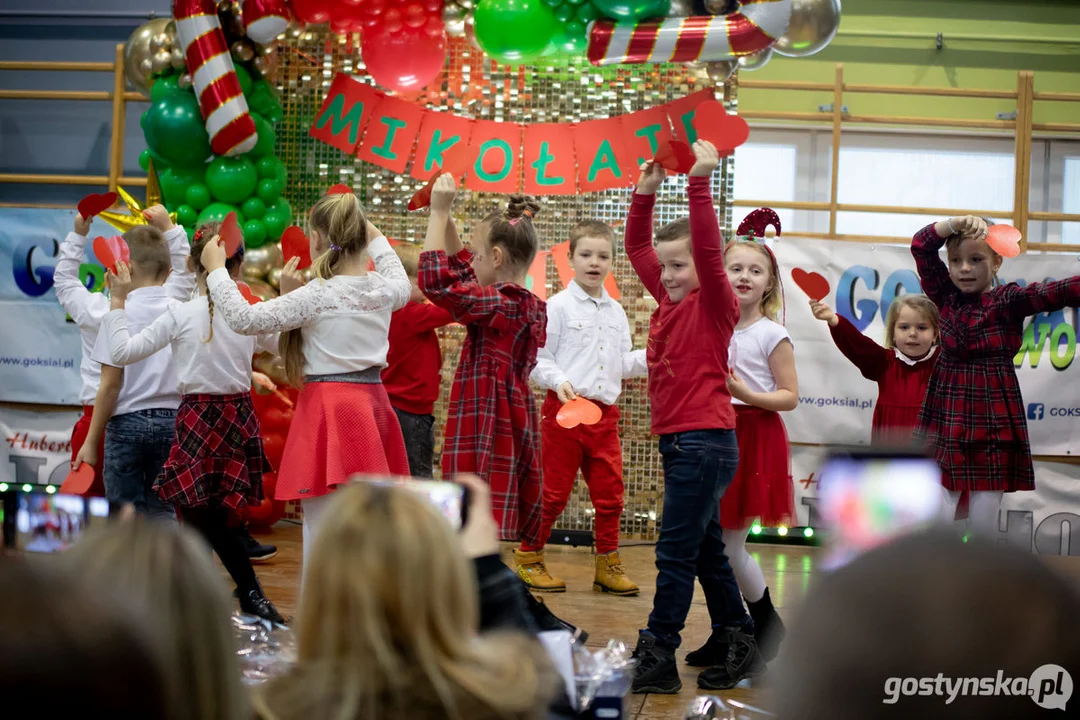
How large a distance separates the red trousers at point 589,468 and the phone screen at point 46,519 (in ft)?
8.51

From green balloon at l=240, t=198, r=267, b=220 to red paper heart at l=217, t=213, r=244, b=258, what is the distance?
149 cm

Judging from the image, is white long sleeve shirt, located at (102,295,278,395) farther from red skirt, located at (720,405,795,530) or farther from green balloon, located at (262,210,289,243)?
green balloon, located at (262,210,289,243)

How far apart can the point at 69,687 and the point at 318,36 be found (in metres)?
5.11

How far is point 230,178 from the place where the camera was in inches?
184

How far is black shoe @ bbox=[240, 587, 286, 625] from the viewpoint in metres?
3.16

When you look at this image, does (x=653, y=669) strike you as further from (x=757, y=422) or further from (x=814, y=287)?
(x=814, y=287)

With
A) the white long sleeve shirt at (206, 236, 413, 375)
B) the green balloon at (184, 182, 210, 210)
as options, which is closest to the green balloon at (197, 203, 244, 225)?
the green balloon at (184, 182, 210, 210)

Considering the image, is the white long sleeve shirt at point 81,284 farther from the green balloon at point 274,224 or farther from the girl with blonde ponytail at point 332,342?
the green balloon at point 274,224

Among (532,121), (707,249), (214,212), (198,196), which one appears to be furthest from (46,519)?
(532,121)

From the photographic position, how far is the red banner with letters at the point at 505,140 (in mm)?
5125

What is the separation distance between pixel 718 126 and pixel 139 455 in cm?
194

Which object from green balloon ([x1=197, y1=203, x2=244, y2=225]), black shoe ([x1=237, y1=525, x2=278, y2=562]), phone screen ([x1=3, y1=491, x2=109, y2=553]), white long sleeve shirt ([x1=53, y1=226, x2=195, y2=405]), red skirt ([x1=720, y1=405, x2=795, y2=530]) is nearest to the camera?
phone screen ([x1=3, y1=491, x2=109, y2=553])

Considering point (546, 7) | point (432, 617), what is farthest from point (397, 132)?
point (432, 617)

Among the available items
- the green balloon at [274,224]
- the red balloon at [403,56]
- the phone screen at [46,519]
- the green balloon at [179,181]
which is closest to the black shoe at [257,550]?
the green balloon at [274,224]
